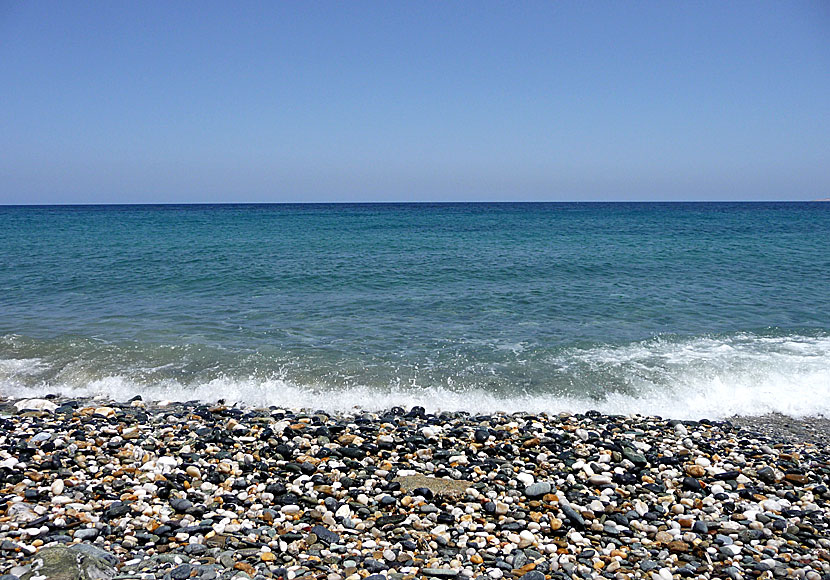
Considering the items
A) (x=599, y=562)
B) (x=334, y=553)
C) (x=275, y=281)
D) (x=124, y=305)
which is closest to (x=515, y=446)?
(x=599, y=562)

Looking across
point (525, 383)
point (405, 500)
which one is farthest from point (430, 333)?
point (405, 500)

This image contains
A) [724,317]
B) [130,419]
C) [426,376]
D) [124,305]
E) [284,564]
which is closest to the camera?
[284,564]

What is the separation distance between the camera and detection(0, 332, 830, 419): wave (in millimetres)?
9320

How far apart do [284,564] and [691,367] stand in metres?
8.83

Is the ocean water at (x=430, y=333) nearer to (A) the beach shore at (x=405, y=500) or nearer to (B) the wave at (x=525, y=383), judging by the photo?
(B) the wave at (x=525, y=383)

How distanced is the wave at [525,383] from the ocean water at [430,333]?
0.04m

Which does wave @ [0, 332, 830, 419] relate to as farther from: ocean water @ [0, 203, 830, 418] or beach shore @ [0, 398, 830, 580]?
beach shore @ [0, 398, 830, 580]

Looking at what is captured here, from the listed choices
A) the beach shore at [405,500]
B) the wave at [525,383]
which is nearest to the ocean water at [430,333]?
the wave at [525,383]

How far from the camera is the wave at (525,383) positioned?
932cm

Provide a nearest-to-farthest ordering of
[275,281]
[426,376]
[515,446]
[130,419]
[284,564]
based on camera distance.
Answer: [284,564] < [515,446] < [130,419] < [426,376] < [275,281]

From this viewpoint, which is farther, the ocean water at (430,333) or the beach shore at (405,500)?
the ocean water at (430,333)

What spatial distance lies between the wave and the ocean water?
41 millimetres

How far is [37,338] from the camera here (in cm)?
1244

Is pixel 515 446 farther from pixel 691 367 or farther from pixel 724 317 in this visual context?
pixel 724 317
